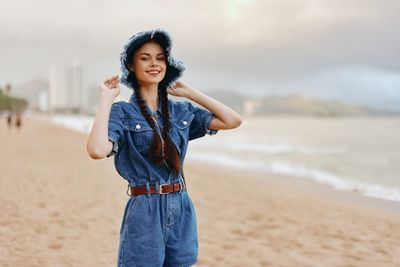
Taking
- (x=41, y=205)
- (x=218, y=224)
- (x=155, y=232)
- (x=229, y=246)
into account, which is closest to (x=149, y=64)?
(x=155, y=232)

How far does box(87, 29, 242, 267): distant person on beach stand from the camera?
162 centimetres

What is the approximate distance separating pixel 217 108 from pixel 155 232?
1.87ft

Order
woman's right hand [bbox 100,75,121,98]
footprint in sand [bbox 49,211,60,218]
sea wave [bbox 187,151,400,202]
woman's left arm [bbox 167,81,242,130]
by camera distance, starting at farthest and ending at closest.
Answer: sea wave [bbox 187,151,400,202]
footprint in sand [bbox 49,211,60,218]
woman's left arm [bbox 167,81,242,130]
woman's right hand [bbox 100,75,121,98]

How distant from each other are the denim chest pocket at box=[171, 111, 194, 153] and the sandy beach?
275 cm

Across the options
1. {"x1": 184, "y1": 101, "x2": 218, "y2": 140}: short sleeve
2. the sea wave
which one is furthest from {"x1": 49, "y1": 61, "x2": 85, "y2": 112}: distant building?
{"x1": 184, "y1": 101, "x2": 218, "y2": 140}: short sleeve

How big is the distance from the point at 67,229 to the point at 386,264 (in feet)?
11.7

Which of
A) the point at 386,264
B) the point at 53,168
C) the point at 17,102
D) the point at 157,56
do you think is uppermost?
the point at 17,102

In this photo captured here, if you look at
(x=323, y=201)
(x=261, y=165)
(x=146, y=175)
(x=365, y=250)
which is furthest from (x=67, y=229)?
(x=261, y=165)

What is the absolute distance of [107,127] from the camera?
60.7 inches

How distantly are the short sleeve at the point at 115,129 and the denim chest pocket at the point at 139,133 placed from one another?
3cm

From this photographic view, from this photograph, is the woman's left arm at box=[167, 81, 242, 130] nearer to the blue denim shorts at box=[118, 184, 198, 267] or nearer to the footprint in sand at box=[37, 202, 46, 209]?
the blue denim shorts at box=[118, 184, 198, 267]

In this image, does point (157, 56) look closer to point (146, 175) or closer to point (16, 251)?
point (146, 175)

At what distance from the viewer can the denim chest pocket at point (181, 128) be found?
5.66 ft

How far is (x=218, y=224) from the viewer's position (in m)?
5.93
